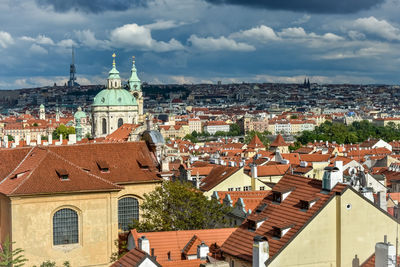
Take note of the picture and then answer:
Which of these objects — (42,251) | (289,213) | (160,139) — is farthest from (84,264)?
(289,213)

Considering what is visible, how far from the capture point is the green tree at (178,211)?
29.6 meters

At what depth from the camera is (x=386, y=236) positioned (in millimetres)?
19047

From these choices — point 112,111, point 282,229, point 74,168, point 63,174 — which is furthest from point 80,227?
point 112,111

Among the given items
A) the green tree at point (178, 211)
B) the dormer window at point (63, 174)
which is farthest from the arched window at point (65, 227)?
the green tree at point (178, 211)

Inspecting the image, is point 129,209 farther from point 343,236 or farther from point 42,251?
point 343,236

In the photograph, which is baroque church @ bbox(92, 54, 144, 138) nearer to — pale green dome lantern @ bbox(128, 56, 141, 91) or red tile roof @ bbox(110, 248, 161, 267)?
pale green dome lantern @ bbox(128, 56, 141, 91)

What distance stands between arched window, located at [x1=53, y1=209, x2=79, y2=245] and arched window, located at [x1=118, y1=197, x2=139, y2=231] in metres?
2.94

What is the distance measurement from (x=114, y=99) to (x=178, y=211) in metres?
92.9

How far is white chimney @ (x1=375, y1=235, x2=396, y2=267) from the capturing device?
1659 cm

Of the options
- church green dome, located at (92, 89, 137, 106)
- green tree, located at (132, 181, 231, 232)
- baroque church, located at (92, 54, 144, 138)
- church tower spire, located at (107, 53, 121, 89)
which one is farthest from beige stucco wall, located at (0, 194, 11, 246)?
church tower spire, located at (107, 53, 121, 89)

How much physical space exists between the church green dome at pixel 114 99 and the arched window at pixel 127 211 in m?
88.5

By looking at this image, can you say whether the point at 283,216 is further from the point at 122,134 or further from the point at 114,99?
the point at 114,99

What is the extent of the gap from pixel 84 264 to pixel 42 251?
2084 mm

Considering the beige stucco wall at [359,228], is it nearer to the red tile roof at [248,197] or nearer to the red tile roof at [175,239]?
the red tile roof at [175,239]
